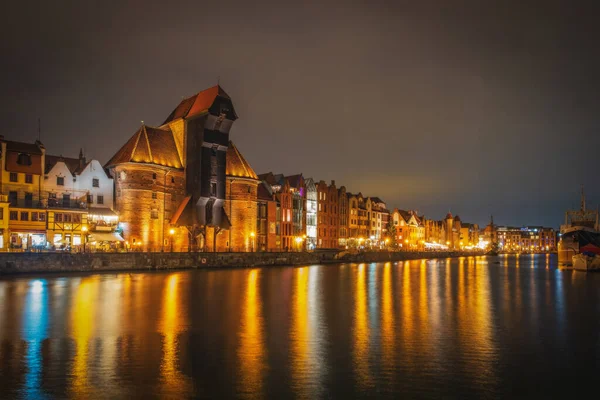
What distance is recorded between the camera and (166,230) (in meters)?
68.8

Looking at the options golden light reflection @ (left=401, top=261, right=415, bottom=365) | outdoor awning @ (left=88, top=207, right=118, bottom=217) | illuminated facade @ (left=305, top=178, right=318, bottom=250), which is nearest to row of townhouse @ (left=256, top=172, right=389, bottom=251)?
illuminated facade @ (left=305, top=178, right=318, bottom=250)

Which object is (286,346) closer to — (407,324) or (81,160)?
(407,324)

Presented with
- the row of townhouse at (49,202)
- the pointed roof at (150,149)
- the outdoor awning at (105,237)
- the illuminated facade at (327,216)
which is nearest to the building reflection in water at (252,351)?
the row of townhouse at (49,202)

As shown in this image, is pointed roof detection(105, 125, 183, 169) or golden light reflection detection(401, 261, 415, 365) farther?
pointed roof detection(105, 125, 183, 169)

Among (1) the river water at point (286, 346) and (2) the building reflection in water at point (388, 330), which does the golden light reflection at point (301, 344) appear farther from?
(2) the building reflection in water at point (388, 330)

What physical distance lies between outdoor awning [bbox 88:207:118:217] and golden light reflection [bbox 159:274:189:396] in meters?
35.3

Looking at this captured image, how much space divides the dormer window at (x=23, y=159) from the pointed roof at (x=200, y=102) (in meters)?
22.1

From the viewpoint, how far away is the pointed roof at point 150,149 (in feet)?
220

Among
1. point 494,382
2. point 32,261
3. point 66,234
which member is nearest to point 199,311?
point 494,382

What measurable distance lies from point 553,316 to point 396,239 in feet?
401

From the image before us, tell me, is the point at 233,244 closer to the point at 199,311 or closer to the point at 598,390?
the point at 199,311

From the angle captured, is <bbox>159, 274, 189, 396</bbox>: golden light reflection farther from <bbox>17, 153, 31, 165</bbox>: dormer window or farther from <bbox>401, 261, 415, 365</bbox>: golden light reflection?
<bbox>17, 153, 31, 165</bbox>: dormer window

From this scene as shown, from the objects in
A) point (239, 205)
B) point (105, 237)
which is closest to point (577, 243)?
point (239, 205)

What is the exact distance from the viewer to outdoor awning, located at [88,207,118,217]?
63.4 m
